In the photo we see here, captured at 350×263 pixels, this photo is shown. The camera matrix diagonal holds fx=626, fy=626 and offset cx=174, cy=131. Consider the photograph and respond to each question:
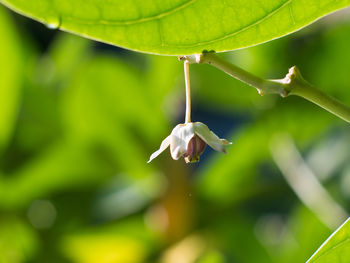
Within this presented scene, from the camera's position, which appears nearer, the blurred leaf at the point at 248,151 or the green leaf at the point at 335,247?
the green leaf at the point at 335,247

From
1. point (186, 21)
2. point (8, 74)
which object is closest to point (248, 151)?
point (8, 74)

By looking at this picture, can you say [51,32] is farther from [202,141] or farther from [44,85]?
[202,141]

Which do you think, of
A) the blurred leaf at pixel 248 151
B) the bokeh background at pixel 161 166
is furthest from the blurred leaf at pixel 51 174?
the blurred leaf at pixel 248 151

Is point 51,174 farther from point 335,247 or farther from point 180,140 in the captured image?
point 335,247

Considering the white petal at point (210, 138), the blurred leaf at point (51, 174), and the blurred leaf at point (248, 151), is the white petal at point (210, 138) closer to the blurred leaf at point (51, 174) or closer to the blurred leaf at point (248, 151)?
the blurred leaf at point (248, 151)

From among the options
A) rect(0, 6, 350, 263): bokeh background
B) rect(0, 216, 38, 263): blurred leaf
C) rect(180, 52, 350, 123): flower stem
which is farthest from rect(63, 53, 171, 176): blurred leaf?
rect(180, 52, 350, 123): flower stem

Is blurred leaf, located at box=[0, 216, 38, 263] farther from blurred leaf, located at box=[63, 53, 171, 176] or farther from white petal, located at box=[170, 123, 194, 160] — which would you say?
white petal, located at box=[170, 123, 194, 160]
